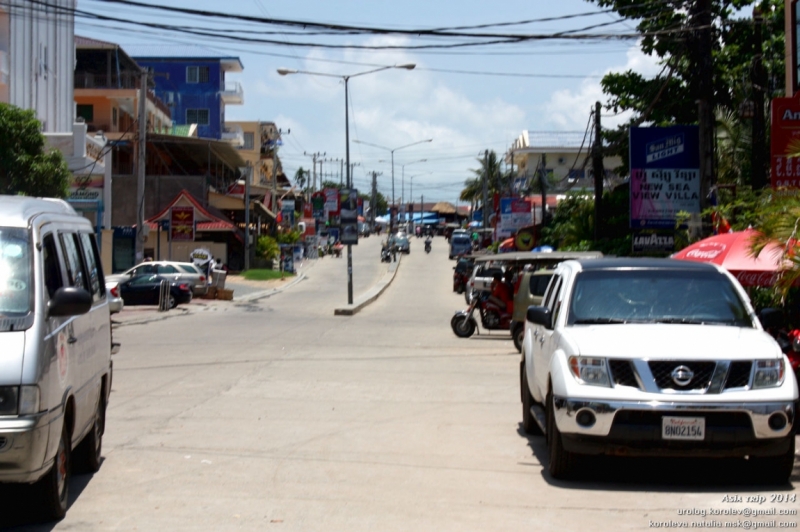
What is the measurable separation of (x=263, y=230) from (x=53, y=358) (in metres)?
65.9

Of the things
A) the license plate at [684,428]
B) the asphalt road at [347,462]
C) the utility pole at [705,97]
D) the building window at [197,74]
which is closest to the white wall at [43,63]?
the asphalt road at [347,462]

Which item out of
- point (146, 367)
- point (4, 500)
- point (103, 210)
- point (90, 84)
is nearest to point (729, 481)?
point (4, 500)

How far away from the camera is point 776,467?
293 inches

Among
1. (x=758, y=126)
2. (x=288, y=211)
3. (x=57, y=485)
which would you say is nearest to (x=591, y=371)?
(x=57, y=485)

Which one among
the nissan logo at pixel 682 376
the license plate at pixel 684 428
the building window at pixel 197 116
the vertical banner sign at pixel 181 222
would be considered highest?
the building window at pixel 197 116

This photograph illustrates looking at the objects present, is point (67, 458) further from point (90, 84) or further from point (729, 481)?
point (90, 84)

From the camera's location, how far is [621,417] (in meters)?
7.12

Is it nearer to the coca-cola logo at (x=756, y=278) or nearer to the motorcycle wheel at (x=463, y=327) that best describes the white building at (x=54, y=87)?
the motorcycle wheel at (x=463, y=327)

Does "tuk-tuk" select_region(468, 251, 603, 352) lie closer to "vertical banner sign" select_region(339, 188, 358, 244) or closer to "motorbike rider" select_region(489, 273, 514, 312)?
"motorbike rider" select_region(489, 273, 514, 312)

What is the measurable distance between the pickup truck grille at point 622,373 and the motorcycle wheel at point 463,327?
1654 centimetres

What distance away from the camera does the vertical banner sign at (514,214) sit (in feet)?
167

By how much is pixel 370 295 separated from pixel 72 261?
3461 cm

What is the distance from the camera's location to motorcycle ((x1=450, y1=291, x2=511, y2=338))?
23828mm

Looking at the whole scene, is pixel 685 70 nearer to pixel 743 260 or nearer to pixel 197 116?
pixel 743 260
